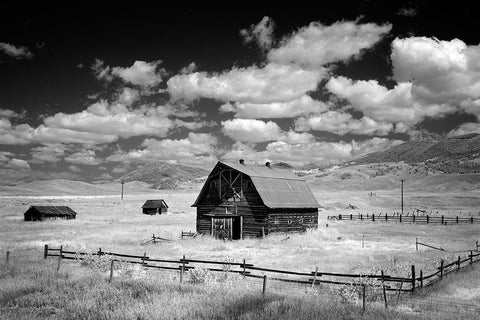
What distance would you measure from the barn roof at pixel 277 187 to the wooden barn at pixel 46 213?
33586 millimetres

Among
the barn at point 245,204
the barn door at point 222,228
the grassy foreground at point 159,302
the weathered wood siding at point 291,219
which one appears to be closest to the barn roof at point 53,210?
the barn at point 245,204

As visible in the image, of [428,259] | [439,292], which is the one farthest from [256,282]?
[428,259]

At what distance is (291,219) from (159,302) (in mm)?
25922

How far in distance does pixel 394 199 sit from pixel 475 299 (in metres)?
86.7

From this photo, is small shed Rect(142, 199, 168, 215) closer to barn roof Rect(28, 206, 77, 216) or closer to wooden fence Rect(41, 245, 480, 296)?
barn roof Rect(28, 206, 77, 216)

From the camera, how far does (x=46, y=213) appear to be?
200 feet

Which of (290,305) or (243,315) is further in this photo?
(290,305)

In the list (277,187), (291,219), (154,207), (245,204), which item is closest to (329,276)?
(245,204)

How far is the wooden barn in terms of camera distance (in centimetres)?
5984

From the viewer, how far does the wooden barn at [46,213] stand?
59.8 metres

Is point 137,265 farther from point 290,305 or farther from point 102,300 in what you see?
point 290,305

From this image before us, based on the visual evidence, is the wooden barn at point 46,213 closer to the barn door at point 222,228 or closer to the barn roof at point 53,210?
the barn roof at point 53,210

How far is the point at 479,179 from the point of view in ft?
448

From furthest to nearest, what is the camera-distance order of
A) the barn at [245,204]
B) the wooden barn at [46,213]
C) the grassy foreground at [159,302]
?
1. the wooden barn at [46,213]
2. the barn at [245,204]
3. the grassy foreground at [159,302]
